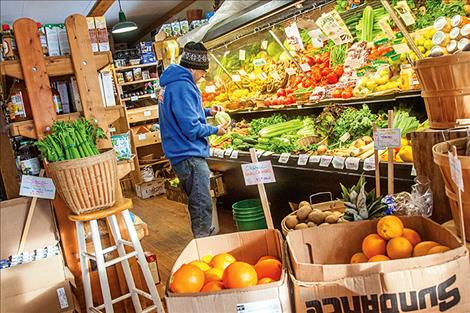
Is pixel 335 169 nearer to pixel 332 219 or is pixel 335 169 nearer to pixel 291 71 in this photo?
pixel 332 219

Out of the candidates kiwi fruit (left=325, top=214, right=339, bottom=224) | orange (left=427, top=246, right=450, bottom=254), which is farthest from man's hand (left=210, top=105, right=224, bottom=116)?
orange (left=427, top=246, right=450, bottom=254)

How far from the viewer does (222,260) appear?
1.73 metres

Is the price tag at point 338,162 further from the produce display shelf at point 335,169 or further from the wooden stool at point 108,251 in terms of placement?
the wooden stool at point 108,251

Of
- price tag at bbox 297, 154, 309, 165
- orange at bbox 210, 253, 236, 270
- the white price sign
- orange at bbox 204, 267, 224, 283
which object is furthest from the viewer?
price tag at bbox 297, 154, 309, 165

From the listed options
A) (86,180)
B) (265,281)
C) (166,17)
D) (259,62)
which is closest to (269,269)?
(265,281)

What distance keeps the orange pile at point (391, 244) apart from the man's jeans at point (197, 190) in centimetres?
225

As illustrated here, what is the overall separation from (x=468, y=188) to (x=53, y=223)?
270 cm

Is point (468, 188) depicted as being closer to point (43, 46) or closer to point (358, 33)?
point (43, 46)

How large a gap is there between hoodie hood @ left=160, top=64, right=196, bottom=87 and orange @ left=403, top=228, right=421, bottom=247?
2527 mm

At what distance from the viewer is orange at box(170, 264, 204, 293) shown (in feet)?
4.92

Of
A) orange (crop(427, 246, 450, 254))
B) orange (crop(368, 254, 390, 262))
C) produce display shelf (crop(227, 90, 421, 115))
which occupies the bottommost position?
orange (crop(368, 254, 390, 262))

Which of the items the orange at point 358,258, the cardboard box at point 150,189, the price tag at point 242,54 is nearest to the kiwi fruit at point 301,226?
the orange at point 358,258

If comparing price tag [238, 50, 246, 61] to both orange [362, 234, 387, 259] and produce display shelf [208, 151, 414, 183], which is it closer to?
produce display shelf [208, 151, 414, 183]

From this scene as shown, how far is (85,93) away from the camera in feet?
10.9
